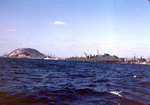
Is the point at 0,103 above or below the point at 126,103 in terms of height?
above

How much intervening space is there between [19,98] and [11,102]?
89 cm

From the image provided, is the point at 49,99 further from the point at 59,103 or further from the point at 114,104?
the point at 114,104

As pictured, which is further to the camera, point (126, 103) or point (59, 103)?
point (126, 103)

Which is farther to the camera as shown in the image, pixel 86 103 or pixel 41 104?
pixel 86 103

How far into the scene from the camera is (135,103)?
890cm

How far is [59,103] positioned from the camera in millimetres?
8148

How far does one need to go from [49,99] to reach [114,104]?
385 cm

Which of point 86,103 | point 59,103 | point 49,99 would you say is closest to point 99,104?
point 86,103

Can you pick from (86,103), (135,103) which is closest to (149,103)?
(135,103)

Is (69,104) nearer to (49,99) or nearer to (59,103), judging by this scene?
(59,103)

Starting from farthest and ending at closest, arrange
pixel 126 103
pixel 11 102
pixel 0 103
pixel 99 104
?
pixel 126 103
pixel 99 104
pixel 11 102
pixel 0 103

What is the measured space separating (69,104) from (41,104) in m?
1.52

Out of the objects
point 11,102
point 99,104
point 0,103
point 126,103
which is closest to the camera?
point 0,103

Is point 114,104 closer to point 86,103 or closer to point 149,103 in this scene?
point 86,103
